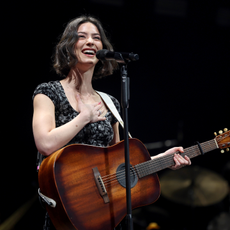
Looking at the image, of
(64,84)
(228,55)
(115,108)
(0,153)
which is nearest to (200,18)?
(228,55)

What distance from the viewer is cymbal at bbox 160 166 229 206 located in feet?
10.8

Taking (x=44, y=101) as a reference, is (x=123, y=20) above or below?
above

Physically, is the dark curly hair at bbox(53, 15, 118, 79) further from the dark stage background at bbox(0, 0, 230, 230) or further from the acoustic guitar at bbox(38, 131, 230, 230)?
the dark stage background at bbox(0, 0, 230, 230)

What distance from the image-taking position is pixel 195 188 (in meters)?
3.31

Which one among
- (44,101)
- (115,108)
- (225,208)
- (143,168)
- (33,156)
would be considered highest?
(44,101)

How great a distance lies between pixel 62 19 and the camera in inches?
111

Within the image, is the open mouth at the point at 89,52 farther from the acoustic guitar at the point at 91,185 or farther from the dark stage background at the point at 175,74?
the dark stage background at the point at 175,74

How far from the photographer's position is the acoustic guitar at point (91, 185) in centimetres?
133

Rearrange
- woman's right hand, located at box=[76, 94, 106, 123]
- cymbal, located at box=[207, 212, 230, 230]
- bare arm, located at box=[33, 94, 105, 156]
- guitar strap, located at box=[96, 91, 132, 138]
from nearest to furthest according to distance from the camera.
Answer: bare arm, located at box=[33, 94, 105, 156], woman's right hand, located at box=[76, 94, 106, 123], guitar strap, located at box=[96, 91, 132, 138], cymbal, located at box=[207, 212, 230, 230]

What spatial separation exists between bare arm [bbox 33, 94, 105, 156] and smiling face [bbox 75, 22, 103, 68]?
429 millimetres

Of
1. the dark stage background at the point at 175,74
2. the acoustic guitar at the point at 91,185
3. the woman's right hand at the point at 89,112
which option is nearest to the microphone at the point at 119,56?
the woman's right hand at the point at 89,112

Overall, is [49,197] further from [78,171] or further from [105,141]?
[105,141]

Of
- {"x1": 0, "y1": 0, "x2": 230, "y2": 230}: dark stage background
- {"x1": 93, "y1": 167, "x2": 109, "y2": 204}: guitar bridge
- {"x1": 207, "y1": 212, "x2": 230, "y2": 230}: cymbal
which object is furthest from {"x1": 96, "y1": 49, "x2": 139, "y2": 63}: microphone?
{"x1": 207, "y1": 212, "x2": 230, "y2": 230}: cymbal

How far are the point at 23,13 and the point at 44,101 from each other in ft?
5.22
